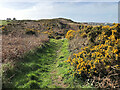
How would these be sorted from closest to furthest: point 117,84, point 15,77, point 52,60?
1. point 117,84
2. point 15,77
3. point 52,60

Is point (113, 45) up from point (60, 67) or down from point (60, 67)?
up

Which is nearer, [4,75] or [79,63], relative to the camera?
[4,75]

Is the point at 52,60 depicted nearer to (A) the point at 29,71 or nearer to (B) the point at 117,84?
(A) the point at 29,71

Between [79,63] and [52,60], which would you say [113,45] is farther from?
[52,60]

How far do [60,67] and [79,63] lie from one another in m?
2.28

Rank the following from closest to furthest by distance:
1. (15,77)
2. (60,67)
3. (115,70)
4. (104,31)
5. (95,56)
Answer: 1. (115,70)
2. (15,77)
3. (95,56)
4. (60,67)
5. (104,31)

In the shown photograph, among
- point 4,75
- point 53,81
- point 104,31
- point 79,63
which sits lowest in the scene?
point 53,81

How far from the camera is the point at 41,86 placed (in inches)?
251

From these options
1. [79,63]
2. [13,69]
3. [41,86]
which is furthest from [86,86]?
[13,69]

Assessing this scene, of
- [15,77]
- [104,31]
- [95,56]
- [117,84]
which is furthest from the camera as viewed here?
[104,31]

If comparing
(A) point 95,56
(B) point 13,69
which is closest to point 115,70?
(A) point 95,56

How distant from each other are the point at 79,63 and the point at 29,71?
3.73 metres

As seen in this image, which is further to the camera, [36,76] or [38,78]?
[36,76]

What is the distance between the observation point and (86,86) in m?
6.03
